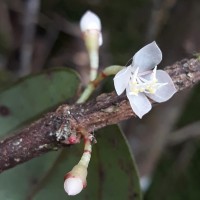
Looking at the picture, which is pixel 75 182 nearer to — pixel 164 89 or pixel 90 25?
pixel 164 89

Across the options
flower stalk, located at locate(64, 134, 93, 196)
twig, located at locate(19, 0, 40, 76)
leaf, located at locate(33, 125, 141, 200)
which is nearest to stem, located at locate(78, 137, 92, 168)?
flower stalk, located at locate(64, 134, 93, 196)

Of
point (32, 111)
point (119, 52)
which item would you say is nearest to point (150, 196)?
point (119, 52)

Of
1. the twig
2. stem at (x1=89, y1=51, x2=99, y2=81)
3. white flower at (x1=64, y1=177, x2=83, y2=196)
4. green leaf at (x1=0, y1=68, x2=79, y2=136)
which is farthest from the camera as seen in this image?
the twig

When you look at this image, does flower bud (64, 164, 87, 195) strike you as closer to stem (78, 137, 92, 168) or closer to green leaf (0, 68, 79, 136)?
stem (78, 137, 92, 168)

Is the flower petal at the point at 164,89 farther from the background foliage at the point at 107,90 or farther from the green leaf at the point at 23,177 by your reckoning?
the green leaf at the point at 23,177

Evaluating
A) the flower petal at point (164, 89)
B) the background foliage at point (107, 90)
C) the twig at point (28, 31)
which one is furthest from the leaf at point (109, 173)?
the twig at point (28, 31)

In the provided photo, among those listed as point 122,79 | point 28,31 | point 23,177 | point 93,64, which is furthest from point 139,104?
point 28,31

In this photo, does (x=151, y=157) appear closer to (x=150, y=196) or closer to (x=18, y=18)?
(x=150, y=196)
